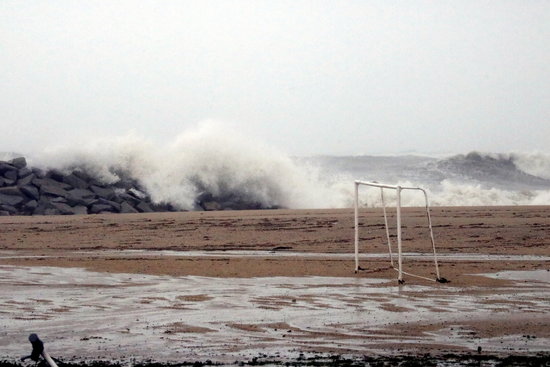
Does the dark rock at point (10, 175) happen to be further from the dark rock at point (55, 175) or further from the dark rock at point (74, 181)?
the dark rock at point (74, 181)

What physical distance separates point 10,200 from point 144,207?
5.73 meters

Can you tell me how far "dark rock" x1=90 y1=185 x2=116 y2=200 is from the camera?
3909cm

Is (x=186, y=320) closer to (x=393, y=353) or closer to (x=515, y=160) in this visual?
(x=393, y=353)

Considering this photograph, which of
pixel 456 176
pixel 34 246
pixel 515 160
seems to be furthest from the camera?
pixel 515 160

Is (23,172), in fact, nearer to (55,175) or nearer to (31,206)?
(55,175)

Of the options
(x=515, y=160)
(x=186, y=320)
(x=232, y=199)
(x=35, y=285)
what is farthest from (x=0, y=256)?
(x=515, y=160)

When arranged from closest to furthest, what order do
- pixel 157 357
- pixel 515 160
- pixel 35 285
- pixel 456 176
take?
pixel 157 357 < pixel 35 285 < pixel 456 176 < pixel 515 160

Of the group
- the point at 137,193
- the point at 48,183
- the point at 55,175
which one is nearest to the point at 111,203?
the point at 48,183

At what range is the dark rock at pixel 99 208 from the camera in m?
37.1

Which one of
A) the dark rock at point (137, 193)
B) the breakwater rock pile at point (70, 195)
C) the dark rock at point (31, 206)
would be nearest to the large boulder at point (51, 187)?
the breakwater rock pile at point (70, 195)

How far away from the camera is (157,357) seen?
9305 millimetres

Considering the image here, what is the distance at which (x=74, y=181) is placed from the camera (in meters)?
39.4

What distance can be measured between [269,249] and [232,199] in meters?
20.5

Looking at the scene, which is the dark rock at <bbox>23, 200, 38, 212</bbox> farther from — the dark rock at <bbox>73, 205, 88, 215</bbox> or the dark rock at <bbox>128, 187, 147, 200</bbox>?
the dark rock at <bbox>128, 187, 147, 200</bbox>
